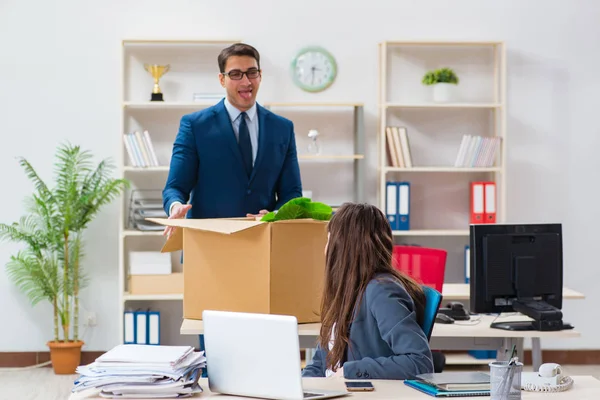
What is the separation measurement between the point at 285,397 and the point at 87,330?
153 inches

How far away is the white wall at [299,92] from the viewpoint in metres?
5.44

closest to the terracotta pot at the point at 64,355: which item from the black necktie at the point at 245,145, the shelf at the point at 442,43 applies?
the black necktie at the point at 245,145

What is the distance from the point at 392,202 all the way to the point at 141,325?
1770 mm

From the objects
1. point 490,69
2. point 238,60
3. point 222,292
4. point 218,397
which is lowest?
point 218,397

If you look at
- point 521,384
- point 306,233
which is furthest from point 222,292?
point 521,384

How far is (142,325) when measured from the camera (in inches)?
208

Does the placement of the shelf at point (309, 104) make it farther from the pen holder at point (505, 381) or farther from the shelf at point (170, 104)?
the pen holder at point (505, 381)

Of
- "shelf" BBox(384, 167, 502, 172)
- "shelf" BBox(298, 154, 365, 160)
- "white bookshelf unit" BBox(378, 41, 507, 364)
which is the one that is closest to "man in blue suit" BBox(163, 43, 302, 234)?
"shelf" BBox(298, 154, 365, 160)

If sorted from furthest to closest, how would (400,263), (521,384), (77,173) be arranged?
(77,173), (400,263), (521,384)

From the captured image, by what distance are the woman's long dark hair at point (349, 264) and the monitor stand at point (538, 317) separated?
0.88m

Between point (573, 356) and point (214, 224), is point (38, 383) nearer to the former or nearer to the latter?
point (214, 224)

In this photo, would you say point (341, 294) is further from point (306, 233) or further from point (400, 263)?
point (400, 263)

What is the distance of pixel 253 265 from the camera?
2.60m

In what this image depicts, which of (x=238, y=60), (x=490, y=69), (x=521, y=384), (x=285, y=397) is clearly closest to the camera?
(x=285, y=397)
